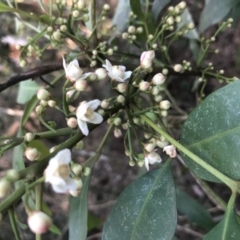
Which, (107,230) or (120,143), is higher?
(107,230)

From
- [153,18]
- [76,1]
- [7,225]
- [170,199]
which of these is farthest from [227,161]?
[7,225]

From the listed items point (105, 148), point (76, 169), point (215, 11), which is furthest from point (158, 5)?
point (105, 148)

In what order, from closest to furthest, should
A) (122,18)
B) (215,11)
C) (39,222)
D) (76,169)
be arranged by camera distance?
1. (39,222)
2. (76,169)
3. (215,11)
4. (122,18)

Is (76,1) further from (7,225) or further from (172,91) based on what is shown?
(7,225)

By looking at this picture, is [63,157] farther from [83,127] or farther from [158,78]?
[158,78]

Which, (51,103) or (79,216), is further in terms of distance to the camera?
(79,216)

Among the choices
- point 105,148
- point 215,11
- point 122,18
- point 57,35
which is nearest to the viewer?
point 57,35

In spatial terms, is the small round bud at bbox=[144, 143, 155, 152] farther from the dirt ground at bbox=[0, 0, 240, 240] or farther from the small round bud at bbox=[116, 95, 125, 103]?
the dirt ground at bbox=[0, 0, 240, 240]
